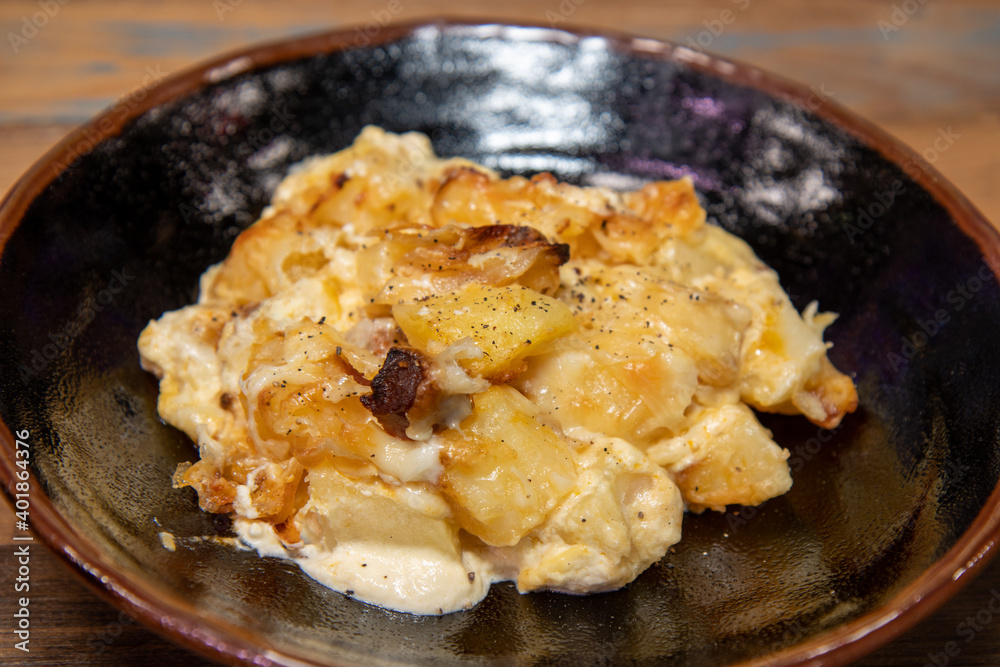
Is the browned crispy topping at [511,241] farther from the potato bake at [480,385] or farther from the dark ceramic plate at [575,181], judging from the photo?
the dark ceramic plate at [575,181]

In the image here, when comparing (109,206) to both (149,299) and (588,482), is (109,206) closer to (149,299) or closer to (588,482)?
(149,299)

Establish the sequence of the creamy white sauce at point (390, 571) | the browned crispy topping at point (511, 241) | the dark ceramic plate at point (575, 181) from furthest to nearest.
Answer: the browned crispy topping at point (511, 241) → the creamy white sauce at point (390, 571) → the dark ceramic plate at point (575, 181)

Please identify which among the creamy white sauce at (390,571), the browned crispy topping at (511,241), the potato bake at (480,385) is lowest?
the creamy white sauce at (390,571)

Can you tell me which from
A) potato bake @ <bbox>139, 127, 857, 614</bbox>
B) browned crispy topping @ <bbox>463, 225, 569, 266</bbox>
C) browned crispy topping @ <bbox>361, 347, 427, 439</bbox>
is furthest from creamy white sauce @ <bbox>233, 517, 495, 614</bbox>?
browned crispy topping @ <bbox>463, 225, 569, 266</bbox>

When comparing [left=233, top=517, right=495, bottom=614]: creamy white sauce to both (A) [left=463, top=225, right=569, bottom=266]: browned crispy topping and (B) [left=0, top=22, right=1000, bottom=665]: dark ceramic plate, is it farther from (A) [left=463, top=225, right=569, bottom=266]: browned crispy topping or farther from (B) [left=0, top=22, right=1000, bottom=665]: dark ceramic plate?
(A) [left=463, top=225, right=569, bottom=266]: browned crispy topping

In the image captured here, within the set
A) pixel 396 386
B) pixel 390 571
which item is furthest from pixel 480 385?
pixel 390 571

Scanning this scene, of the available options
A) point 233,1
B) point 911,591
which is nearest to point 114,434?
point 911,591

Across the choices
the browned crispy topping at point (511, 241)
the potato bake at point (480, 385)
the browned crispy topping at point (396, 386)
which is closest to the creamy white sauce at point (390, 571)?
the potato bake at point (480, 385)

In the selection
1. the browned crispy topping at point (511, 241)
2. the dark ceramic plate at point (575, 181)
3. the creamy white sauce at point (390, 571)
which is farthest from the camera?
the browned crispy topping at point (511, 241)
